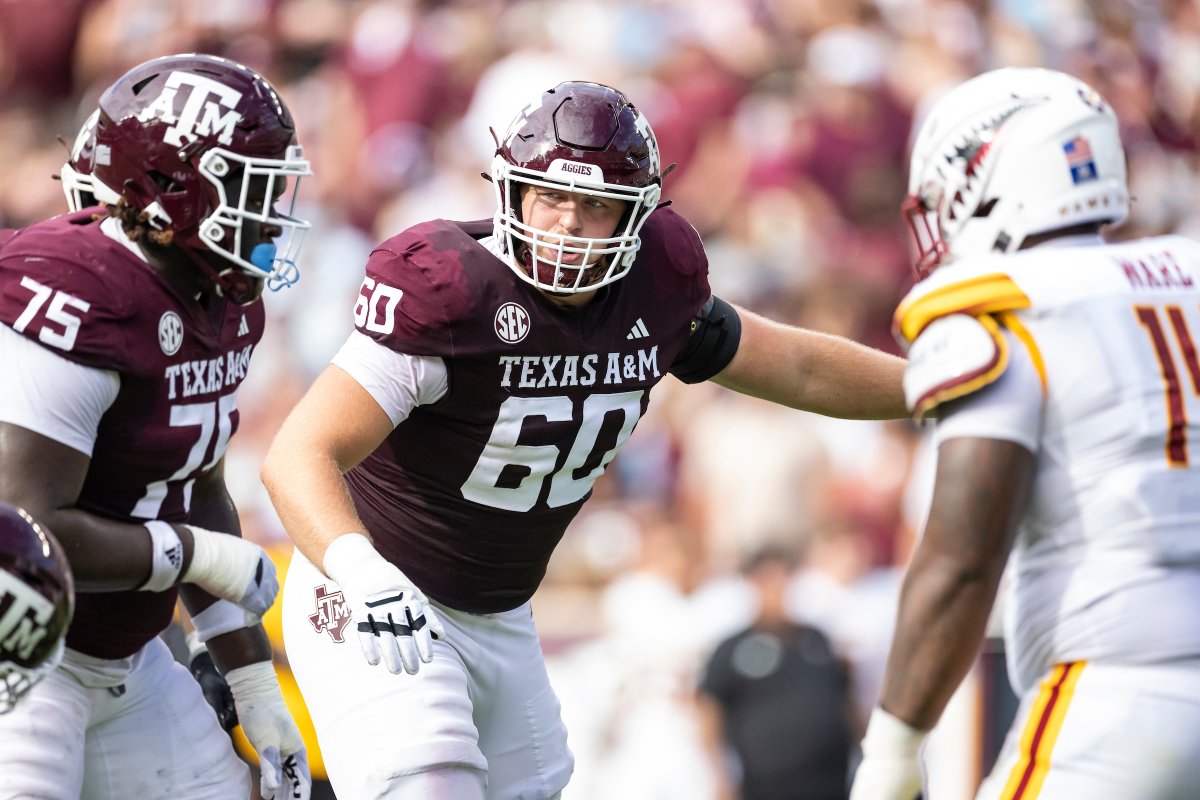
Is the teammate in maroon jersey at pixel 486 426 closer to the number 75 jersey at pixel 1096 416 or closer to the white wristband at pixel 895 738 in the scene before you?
the white wristband at pixel 895 738

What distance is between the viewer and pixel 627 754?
663cm

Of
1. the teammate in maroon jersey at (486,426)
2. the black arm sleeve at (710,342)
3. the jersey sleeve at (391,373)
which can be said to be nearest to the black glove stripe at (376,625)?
the teammate in maroon jersey at (486,426)

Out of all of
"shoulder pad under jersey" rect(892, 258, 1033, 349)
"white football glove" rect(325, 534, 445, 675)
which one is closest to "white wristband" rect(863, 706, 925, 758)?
"shoulder pad under jersey" rect(892, 258, 1033, 349)

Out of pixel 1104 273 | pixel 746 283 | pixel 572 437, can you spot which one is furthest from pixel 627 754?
pixel 1104 273

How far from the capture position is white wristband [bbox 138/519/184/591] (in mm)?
3414

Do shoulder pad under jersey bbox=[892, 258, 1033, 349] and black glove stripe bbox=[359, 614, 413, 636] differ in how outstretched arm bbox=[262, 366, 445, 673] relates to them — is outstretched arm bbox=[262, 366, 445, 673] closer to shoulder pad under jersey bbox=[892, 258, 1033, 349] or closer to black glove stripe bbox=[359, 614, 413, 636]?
black glove stripe bbox=[359, 614, 413, 636]

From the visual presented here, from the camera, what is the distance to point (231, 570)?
11.6 ft

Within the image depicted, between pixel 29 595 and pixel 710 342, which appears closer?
pixel 29 595

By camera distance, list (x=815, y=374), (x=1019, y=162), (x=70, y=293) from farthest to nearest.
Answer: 1. (x=815, y=374)
2. (x=70, y=293)
3. (x=1019, y=162)

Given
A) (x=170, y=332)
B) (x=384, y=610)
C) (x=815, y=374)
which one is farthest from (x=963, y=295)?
(x=170, y=332)

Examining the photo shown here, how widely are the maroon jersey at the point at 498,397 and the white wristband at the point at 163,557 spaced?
0.51 metres

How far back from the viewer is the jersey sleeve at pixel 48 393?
3191 millimetres

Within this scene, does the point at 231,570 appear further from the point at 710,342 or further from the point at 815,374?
the point at 815,374

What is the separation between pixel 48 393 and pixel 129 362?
0.61 ft
